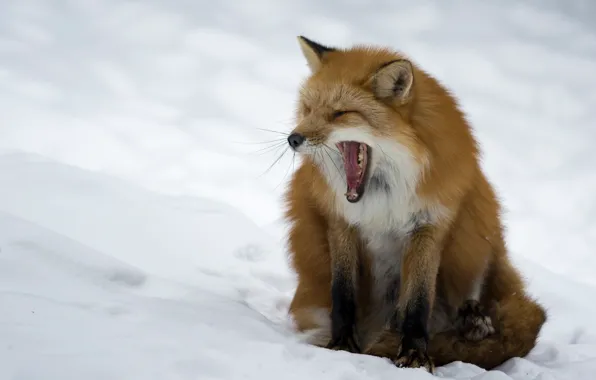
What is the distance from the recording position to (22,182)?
265 inches

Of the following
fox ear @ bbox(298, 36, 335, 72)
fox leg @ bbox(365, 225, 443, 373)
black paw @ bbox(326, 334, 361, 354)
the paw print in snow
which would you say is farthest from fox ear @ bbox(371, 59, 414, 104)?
the paw print in snow

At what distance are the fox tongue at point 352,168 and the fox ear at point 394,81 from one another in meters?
0.32

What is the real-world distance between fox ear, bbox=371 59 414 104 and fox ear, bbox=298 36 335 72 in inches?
20.4

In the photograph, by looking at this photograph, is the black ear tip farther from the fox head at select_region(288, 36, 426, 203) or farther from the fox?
the fox head at select_region(288, 36, 426, 203)

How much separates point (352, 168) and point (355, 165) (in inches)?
0.9

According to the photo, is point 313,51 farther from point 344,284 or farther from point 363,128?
point 344,284

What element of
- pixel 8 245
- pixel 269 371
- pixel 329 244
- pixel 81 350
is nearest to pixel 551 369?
pixel 329 244

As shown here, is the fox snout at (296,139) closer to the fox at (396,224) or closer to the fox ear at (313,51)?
the fox at (396,224)

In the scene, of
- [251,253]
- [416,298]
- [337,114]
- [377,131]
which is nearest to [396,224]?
[416,298]

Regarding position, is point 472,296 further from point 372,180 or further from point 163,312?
point 163,312

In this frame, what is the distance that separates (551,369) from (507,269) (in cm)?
70

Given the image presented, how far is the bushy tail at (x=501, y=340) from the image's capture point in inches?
130

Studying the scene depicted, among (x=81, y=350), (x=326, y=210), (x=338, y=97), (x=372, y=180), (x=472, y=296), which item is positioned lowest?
(x=81, y=350)

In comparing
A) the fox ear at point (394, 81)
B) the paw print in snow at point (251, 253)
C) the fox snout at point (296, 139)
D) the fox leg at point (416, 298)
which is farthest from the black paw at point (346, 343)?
the paw print in snow at point (251, 253)
